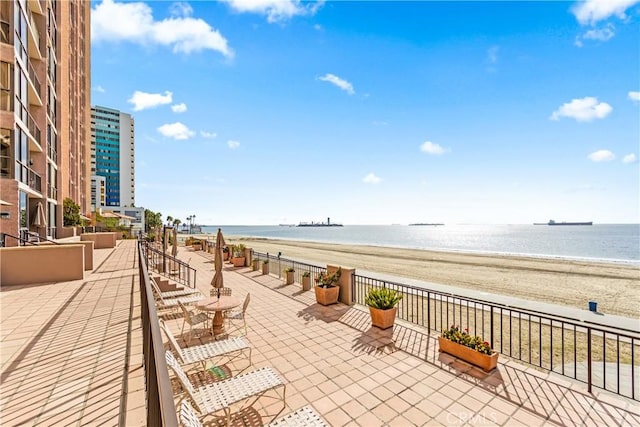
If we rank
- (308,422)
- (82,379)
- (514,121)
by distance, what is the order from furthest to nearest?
(514,121), (82,379), (308,422)

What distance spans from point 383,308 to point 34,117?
24336 mm

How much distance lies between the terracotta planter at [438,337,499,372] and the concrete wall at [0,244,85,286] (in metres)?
11.8

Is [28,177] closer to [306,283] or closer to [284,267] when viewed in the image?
[284,267]

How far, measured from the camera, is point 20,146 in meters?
14.0

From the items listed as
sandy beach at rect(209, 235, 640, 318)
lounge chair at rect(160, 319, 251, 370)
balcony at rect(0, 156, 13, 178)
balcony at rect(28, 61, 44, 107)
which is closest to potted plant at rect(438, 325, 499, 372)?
lounge chair at rect(160, 319, 251, 370)

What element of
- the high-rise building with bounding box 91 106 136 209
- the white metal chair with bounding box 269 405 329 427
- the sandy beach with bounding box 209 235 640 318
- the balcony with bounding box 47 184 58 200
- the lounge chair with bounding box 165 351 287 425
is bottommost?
the sandy beach with bounding box 209 235 640 318

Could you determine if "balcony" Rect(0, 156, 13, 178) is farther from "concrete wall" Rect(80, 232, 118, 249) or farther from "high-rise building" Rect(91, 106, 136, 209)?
"high-rise building" Rect(91, 106, 136, 209)

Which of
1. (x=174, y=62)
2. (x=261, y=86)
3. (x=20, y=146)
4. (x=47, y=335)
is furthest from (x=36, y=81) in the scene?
(x=47, y=335)

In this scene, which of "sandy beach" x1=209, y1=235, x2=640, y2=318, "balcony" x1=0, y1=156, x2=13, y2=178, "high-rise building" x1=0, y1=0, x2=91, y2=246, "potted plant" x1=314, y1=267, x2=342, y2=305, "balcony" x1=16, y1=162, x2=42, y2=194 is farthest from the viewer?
"sandy beach" x1=209, y1=235, x2=640, y2=318

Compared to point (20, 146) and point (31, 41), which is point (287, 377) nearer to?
point (20, 146)

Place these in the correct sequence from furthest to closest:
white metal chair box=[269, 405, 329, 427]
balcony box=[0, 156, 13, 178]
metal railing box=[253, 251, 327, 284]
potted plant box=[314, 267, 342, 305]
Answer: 1. balcony box=[0, 156, 13, 178]
2. metal railing box=[253, 251, 327, 284]
3. potted plant box=[314, 267, 342, 305]
4. white metal chair box=[269, 405, 329, 427]

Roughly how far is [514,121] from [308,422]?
1266 inches

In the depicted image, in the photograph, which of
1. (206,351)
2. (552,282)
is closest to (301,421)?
(206,351)

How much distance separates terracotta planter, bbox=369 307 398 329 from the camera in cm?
688
